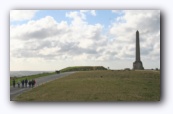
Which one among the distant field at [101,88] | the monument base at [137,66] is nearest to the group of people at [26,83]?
the distant field at [101,88]

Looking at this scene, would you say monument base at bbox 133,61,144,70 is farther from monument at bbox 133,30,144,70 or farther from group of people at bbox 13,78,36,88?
group of people at bbox 13,78,36,88

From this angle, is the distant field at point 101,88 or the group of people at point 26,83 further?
the group of people at point 26,83

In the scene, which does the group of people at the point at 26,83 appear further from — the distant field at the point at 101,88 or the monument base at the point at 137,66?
the monument base at the point at 137,66

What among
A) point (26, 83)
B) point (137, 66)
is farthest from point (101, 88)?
point (26, 83)

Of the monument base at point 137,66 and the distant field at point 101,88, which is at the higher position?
the monument base at point 137,66

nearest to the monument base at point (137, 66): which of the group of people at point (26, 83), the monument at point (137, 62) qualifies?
the monument at point (137, 62)

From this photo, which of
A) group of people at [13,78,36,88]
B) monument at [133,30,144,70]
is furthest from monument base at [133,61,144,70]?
group of people at [13,78,36,88]

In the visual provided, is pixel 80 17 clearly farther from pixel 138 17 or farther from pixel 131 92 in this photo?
pixel 131 92

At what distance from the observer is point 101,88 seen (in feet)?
32.9

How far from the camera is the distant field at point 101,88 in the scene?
9.96 metres

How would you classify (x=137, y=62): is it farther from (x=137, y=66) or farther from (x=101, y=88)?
(x=101, y=88)

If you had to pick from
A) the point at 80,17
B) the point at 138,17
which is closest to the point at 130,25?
the point at 138,17

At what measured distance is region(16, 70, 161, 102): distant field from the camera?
32.7 ft
